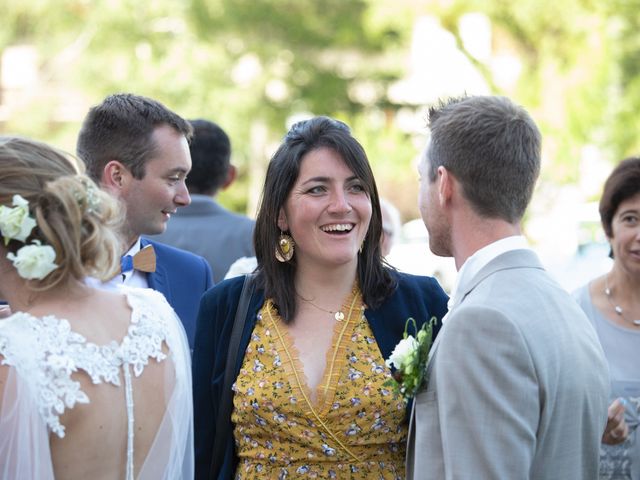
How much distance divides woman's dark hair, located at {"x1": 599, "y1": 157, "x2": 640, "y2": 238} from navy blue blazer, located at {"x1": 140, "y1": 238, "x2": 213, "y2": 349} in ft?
7.00

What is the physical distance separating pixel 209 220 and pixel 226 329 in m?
2.40

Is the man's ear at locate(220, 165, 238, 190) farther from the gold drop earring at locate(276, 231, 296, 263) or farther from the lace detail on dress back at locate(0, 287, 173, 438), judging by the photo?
the lace detail on dress back at locate(0, 287, 173, 438)

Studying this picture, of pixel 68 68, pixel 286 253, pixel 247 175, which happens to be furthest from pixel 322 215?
pixel 247 175

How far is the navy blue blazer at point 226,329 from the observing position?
3.82 meters

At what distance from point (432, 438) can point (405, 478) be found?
2.08ft

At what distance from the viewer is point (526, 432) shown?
283cm

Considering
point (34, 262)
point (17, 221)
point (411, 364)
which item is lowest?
point (411, 364)

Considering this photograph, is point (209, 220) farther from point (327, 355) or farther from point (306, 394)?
point (306, 394)

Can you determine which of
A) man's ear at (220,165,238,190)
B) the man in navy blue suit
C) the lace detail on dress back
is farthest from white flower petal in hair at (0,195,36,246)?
man's ear at (220,165,238,190)

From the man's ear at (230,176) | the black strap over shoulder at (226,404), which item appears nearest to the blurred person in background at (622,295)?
the black strap over shoulder at (226,404)

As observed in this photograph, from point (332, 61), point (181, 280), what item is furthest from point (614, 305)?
point (332, 61)

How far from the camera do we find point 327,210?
385 cm

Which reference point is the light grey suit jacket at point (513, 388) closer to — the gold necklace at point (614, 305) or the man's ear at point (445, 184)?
the man's ear at point (445, 184)

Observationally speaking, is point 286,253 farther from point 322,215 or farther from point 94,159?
point 94,159
